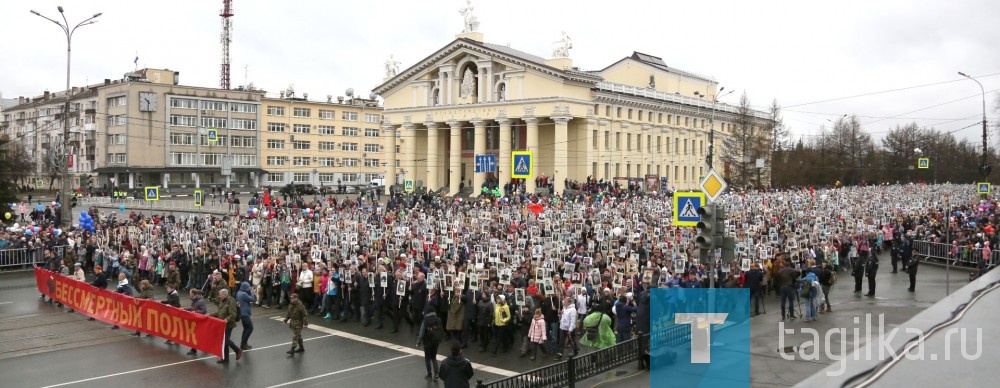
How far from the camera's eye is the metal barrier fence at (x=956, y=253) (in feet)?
78.4

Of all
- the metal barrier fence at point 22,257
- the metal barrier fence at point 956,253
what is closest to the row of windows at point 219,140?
the metal barrier fence at point 22,257

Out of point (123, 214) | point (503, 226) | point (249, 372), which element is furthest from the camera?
point (123, 214)

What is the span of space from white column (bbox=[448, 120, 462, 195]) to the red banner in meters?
→ 49.1

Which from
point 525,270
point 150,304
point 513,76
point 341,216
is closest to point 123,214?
point 341,216

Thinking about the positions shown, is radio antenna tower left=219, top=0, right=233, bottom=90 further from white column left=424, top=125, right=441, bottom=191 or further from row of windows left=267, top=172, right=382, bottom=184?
white column left=424, top=125, right=441, bottom=191

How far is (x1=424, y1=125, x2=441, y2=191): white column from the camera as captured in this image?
71.6 metres

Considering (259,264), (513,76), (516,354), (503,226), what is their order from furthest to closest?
1. (513,76)
2. (503,226)
3. (259,264)
4. (516,354)

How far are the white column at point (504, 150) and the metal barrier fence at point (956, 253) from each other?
39913mm

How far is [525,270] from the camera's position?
696 inches

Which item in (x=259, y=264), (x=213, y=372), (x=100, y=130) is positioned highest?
(x=100, y=130)

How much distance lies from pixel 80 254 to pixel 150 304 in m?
13.3

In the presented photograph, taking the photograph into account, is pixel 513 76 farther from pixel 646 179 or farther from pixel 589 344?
pixel 589 344

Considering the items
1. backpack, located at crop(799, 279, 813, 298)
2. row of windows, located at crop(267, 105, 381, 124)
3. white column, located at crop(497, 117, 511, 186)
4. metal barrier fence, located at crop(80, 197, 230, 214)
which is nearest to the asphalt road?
backpack, located at crop(799, 279, 813, 298)

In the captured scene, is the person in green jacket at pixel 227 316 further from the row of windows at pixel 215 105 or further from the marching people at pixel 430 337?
the row of windows at pixel 215 105
